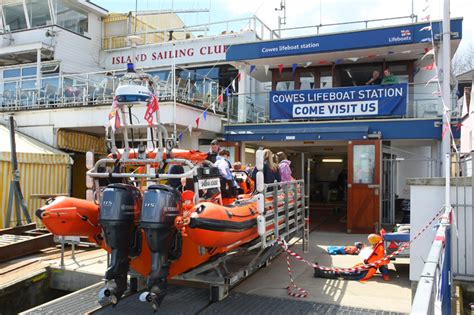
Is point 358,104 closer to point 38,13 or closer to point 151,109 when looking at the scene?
point 151,109

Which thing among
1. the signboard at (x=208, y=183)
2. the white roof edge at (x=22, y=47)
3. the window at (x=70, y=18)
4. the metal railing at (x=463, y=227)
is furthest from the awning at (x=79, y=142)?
the metal railing at (x=463, y=227)

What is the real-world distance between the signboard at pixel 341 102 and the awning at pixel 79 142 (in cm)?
640

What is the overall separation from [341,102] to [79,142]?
28.5ft

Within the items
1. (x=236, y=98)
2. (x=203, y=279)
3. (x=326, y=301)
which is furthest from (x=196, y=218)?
(x=236, y=98)

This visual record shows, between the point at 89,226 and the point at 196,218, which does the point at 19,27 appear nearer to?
the point at 89,226

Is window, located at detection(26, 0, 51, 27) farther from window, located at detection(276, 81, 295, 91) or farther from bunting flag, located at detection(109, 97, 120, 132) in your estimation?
bunting flag, located at detection(109, 97, 120, 132)

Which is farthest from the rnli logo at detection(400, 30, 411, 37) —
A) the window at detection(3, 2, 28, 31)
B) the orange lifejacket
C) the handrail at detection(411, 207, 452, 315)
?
the window at detection(3, 2, 28, 31)

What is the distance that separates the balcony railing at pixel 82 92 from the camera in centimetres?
1305

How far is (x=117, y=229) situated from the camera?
203 inches

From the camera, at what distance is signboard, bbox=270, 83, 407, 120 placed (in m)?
12.1

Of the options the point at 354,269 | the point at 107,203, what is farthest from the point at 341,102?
the point at 107,203

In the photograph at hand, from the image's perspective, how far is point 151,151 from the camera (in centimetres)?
613

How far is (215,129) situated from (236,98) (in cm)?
153

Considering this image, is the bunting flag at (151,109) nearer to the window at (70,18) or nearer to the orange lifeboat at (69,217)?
the orange lifeboat at (69,217)
